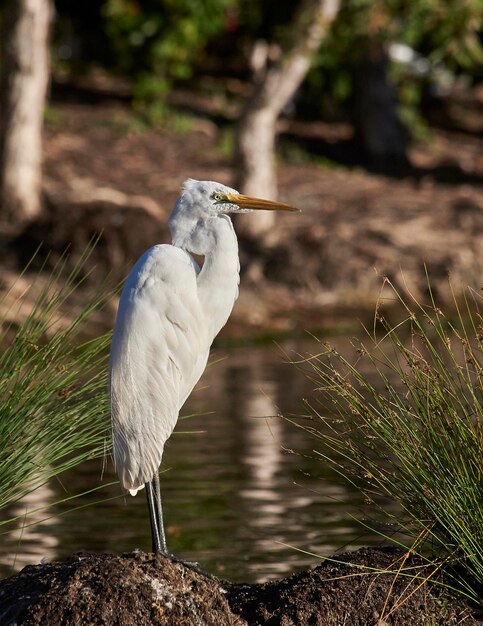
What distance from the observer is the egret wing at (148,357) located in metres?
4.34

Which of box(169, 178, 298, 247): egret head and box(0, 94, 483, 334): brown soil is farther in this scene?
box(0, 94, 483, 334): brown soil

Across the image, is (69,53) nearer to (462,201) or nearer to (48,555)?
(462,201)

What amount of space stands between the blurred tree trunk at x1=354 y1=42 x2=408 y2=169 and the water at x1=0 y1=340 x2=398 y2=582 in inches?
460

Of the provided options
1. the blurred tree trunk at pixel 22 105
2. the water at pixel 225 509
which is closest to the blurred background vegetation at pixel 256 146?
the blurred tree trunk at pixel 22 105

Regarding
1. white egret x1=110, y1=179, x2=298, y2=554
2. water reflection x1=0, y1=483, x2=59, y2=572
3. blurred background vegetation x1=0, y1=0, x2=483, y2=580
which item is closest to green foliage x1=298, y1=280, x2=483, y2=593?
white egret x1=110, y1=179, x2=298, y2=554

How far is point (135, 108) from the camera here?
20703mm

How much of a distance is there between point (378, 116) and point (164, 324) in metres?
17.2

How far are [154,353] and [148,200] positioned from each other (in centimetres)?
1187

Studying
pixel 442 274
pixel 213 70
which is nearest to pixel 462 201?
pixel 442 274

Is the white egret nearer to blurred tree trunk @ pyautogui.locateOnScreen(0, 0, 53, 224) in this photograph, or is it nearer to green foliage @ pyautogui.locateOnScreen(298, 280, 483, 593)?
green foliage @ pyautogui.locateOnScreen(298, 280, 483, 593)

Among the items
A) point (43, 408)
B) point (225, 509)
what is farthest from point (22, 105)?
point (43, 408)

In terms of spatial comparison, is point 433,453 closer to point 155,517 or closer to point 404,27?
point 155,517

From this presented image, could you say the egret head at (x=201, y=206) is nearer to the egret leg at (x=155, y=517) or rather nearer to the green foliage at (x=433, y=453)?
the green foliage at (x=433, y=453)

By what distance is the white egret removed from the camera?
4355 millimetres
